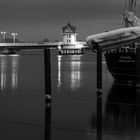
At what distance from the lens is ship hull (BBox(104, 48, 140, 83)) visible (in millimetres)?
24272

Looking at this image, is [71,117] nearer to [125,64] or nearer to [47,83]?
[47,83]

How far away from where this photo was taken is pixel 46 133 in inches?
447

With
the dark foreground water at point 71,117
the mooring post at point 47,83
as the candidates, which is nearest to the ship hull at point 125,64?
the dark foreground water at point 71,117

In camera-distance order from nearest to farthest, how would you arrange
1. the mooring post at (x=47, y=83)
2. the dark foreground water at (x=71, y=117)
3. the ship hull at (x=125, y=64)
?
1. the dark foreground water at (x=71, y=117)
2. the mooring post at (x=47, y=83)
3. the ship hull at (x=125, y=64)

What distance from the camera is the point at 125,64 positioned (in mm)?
25422

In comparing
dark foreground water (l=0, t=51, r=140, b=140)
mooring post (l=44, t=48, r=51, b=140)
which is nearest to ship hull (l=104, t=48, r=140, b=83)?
dark foreground water (l=0, t=51, r=140, b=140)

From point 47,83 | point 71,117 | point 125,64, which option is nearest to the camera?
point 71,117

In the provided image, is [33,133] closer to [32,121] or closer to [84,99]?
[32,121]

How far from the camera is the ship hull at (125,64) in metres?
24.3

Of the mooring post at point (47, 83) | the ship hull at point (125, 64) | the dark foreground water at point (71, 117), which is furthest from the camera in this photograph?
the ship hull at point (125, 64)

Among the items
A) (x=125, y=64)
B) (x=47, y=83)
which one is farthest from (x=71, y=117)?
(x=125, y=64)

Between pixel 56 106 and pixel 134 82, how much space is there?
9.22m

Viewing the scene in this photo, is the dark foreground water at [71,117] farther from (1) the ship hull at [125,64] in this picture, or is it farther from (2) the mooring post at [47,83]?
(1) the ship hull at [125,64]

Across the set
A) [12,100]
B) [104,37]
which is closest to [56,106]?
[12,100]
